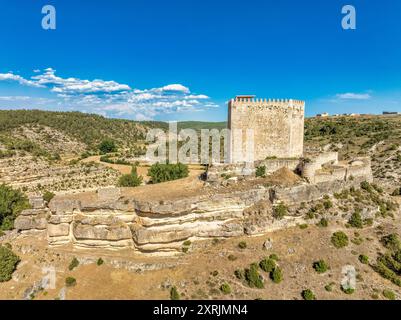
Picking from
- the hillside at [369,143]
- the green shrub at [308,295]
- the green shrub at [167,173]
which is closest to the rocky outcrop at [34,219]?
the green shrub at [167,173]

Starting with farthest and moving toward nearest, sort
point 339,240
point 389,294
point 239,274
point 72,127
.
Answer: point 72,127, point 339,240, point 239,274, point 389,294

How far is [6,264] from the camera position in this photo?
22.1 meters

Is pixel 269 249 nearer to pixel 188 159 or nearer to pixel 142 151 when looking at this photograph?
pixel 188 159

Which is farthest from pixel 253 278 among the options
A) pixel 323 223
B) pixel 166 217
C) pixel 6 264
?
pixel 6 264

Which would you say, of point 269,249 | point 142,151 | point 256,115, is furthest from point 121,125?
point 269,249

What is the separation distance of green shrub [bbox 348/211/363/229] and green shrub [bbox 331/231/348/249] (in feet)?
6.18

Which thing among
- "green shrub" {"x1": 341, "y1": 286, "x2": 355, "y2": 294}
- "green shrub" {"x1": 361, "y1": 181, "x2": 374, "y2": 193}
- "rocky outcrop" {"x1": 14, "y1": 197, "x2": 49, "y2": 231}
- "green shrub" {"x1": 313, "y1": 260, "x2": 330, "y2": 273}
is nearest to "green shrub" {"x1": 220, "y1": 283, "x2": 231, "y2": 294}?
"green shrub" {"x1": 313, "y1": 260, "x2": 330, "y2": 273}

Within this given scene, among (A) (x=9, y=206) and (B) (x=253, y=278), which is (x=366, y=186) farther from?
(A) (x=9, y=206)

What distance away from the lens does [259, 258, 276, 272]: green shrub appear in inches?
770

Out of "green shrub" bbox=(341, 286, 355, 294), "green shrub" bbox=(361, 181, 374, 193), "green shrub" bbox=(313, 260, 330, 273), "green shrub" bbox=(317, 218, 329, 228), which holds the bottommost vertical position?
"green shrub" bbox=(341, 286, 355, 294)

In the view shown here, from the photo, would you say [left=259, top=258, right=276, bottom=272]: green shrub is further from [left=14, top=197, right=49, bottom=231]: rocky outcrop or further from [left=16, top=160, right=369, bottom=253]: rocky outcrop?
[left=14, top=197, right=49, bottom=231]: rocky outcrop

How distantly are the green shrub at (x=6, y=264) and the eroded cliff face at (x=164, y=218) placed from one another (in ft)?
9.85

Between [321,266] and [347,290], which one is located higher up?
[321,266]

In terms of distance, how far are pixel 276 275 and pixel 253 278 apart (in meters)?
1.54
